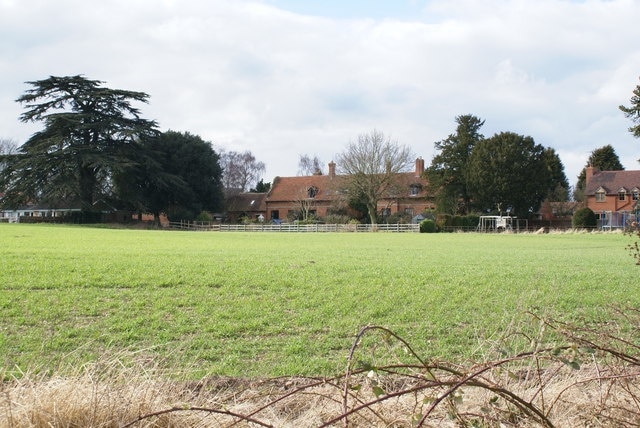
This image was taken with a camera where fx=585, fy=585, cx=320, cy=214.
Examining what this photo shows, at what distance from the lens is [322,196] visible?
75.5 m

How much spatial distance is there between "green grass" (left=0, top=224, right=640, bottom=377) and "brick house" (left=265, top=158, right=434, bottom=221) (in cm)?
5217

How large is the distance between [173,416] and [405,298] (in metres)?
7.00

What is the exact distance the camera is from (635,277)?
1309cm

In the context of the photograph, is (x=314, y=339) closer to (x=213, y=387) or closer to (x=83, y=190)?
(x=213, y=387)

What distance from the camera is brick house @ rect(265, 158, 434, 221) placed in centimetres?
6788

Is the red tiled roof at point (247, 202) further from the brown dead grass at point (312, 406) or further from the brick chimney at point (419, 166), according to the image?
the brown dead grass at point (312, 406)

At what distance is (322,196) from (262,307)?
217ft

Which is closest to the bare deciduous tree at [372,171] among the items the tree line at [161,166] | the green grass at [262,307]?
the tree line at [161,166]

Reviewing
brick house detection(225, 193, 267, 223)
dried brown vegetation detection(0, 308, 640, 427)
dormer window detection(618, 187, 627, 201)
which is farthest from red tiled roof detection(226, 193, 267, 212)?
dried brown vegetation detection(0, 308, 640, 427)

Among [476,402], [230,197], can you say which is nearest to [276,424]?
[476,402]

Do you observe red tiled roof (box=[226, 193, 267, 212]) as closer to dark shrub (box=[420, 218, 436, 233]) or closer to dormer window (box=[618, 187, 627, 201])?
dark shrub (box=[420, 218, 436, 233])

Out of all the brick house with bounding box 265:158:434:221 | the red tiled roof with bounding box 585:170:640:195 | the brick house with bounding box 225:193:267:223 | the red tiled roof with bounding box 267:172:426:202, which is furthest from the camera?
the brick house with bounding box 225:193:267:223

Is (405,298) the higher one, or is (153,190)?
(153,190)

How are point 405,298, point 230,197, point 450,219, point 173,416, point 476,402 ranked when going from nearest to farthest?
point 173,416, point 476,402, point 405,298, point 450,219, point 230,197
